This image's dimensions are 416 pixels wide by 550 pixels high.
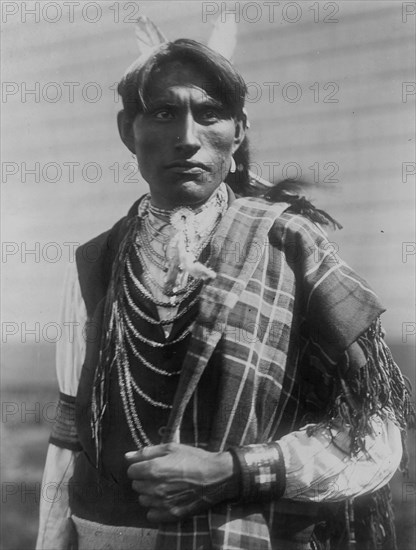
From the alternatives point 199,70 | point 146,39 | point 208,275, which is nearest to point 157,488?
point 208,275

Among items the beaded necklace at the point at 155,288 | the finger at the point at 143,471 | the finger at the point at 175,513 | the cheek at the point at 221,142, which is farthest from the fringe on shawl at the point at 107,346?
the cheek at the point at 221,142

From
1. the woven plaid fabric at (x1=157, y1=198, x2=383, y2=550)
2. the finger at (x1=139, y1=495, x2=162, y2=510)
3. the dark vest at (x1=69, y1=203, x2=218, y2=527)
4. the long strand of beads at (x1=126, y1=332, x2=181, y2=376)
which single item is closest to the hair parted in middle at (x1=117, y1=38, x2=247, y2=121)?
the woven plaid fabric at (x1=157, y1=198, x2=383, y2=550)

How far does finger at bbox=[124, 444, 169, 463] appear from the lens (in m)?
1.92

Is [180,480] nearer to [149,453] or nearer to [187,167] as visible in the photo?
[149,453]

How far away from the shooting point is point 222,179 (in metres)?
2.08

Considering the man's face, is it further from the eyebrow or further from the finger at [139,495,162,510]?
the finger at [139,495,162,510]

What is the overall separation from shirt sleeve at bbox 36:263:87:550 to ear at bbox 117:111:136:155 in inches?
17.8

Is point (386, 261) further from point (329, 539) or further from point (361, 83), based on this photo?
point (329, 539)

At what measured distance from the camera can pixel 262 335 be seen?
194 centimetres

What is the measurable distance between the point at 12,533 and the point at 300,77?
5.50 feet

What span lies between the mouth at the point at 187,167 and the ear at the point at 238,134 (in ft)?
0.42

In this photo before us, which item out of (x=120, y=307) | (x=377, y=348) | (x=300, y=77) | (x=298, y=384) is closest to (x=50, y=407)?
(x=120, y=307)

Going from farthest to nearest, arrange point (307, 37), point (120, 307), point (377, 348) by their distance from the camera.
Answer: point (307, 37)
point (120, 307)
point (377, 348)

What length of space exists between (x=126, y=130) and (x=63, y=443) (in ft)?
3.16
